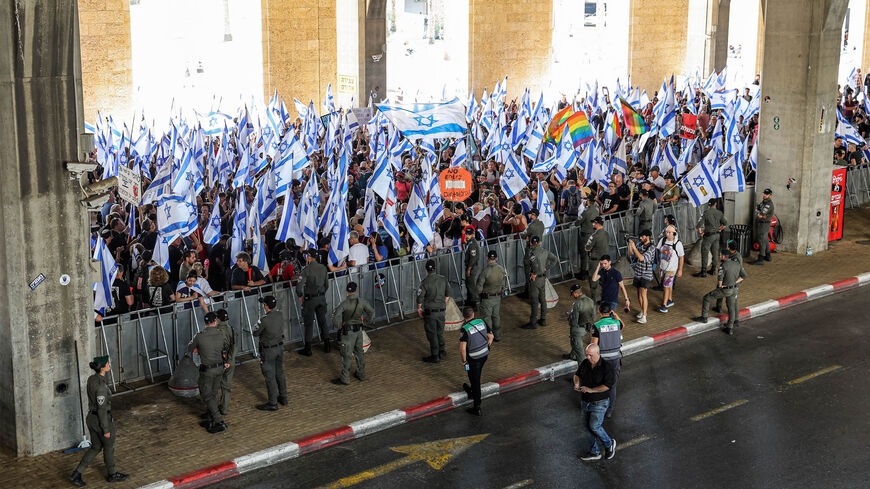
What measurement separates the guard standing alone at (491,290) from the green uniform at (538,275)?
47.1 inches

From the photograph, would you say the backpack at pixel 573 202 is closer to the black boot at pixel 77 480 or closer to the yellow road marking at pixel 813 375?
the yellow road marking at pixel 813 375

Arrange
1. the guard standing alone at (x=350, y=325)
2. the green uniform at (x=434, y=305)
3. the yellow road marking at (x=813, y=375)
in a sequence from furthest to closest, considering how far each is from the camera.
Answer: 1. the green uniform at (x=434, y=305)
2. the yellow road marking at (x=813, y=375)
3. the guard standing alone at (x=350, y=325)

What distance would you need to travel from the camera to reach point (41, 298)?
13.2 m

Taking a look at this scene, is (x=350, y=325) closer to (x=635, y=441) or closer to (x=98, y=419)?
(x=98, y=419)

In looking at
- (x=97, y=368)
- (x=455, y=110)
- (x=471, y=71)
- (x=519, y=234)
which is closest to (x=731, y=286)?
(x=519, y=234)

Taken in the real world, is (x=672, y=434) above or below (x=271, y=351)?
below

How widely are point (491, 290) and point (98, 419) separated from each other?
7062 millimetres

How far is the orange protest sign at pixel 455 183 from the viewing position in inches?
797

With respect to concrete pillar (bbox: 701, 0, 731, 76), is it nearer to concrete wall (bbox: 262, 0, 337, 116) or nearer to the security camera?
concrete wall (bbox: 262, 0, 337, 116)

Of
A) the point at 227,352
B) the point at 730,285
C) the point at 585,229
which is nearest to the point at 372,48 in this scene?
the point at 585,229

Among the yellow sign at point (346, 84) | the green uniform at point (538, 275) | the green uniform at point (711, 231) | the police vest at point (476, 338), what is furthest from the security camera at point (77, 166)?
the yellow sign at point (346, 84)

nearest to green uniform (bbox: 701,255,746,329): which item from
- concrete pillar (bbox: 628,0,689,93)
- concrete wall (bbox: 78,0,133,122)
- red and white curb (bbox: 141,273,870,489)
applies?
red and white curb (bbox: 141,273,870,489)

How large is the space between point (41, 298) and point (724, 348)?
11097 millimetres

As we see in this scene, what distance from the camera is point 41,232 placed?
13.1m
